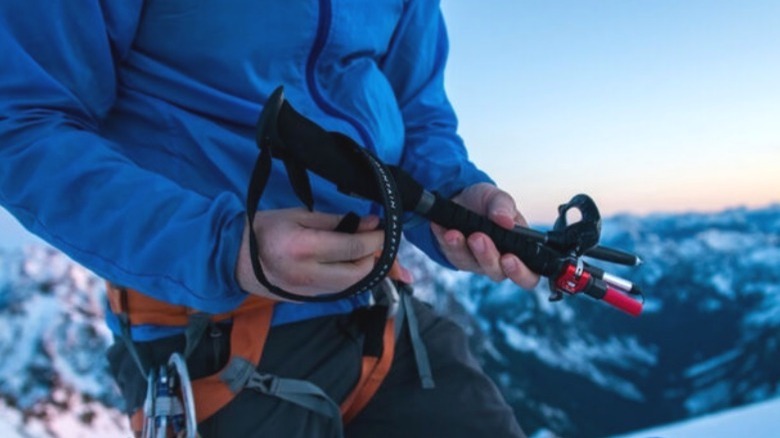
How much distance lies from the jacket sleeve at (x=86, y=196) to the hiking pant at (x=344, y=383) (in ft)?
0.74

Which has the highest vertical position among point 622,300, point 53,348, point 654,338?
point 654,338

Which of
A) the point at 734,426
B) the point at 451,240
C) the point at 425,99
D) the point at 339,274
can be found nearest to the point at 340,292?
the point at 339,274

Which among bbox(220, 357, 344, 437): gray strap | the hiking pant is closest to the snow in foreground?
the hiking pant

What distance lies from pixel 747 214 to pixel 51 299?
12.4ft

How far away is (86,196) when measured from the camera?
0.57 m

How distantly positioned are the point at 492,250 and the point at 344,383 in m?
0.34

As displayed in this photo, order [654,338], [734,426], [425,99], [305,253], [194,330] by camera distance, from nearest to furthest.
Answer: [305,253] → [194,330] → [425,99] → [734,426] → [654,338]

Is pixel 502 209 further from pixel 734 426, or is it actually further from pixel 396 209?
pixel 734 426

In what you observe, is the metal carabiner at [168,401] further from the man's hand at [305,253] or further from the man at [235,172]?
the man's hand at [305,253]

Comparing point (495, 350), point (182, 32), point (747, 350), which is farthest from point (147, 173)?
point (747, 350)

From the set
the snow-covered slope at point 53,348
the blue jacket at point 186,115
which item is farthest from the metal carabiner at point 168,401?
the snow-covered slope at point 53,348

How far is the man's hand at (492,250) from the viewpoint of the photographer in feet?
2.09

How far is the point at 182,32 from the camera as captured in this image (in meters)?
0.73

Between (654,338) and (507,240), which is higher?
(654,338)
